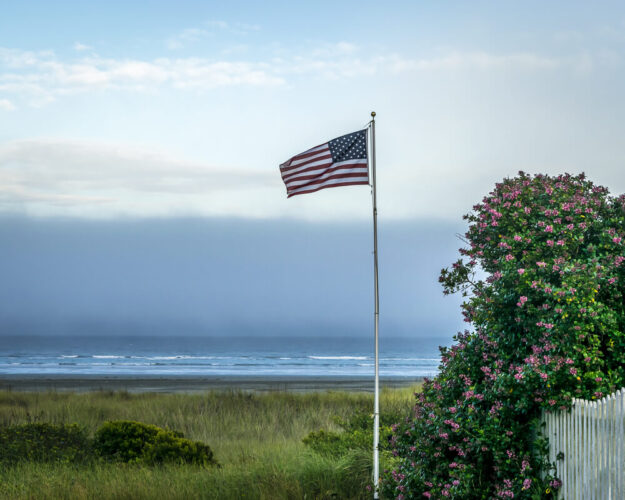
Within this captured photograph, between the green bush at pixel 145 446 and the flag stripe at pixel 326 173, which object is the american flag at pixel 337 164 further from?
the green bush at pixel 145 446

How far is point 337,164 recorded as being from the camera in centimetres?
1197

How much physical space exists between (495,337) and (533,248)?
3.85 feet

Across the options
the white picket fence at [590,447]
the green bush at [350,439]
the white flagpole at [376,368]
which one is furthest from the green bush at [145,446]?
the white picket fence at [590,447]

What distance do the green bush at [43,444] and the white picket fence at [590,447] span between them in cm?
886

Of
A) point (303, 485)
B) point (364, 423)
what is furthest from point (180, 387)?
point (303, 485)

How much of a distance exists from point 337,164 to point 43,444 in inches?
301

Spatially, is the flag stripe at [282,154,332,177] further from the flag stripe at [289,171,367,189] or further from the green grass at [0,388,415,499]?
the green grass at [0,388,415,499]

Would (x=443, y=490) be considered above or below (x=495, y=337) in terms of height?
below

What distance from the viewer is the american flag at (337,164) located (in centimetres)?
1193

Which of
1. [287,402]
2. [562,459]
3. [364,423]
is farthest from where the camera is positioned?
[287,402]

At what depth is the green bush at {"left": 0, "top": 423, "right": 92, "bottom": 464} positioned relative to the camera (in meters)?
13.2

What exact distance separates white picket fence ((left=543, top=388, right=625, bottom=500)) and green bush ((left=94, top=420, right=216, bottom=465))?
280 inches

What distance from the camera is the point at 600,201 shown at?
359 inches

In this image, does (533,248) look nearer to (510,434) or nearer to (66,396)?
(510,434)
